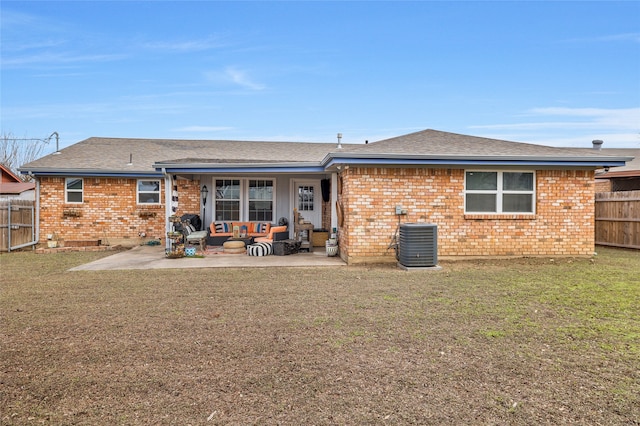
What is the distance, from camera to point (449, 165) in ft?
33.0

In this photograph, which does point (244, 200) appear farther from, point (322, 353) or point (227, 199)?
point (322, 353)

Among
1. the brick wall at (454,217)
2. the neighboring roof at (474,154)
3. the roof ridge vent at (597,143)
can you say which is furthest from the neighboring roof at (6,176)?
the roof ridge vent at (597,143)

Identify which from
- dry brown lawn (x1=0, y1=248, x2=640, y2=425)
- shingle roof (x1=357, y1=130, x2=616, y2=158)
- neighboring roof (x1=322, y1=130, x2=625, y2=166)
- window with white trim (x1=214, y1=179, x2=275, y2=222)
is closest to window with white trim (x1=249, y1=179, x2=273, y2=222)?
window with white trim (x1=214, y1=179, x2=275, y2=222)

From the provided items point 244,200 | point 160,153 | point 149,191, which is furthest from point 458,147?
point 160,153

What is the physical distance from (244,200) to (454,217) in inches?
296

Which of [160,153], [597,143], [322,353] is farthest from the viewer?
[597,143]

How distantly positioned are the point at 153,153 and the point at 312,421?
52.6 ft

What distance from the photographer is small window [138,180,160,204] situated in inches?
595

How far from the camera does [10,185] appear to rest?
26750 mm

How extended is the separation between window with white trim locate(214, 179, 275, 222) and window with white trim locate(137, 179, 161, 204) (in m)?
2.47

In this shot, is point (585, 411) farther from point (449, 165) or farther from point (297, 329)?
point (449, 165)

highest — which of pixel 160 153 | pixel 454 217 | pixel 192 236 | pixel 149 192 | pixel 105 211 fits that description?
pixel 160 153

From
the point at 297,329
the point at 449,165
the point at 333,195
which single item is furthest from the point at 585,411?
the point at 333,195

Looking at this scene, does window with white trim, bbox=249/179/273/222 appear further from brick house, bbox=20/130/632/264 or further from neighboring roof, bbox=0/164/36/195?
neighboring roof, bbox=0/164/36/195
